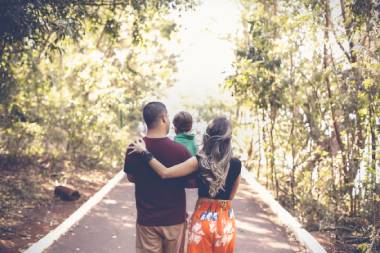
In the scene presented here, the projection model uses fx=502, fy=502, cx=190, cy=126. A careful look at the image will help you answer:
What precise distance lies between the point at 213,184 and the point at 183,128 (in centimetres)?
203

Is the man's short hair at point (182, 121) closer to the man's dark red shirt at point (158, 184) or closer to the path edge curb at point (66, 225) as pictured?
the man's dark red shirt at point (158, 184)

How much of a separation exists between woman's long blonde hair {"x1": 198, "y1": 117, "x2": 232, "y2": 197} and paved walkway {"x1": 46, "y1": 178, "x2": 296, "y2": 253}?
12.5 ft

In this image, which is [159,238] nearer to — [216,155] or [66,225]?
[216,155]

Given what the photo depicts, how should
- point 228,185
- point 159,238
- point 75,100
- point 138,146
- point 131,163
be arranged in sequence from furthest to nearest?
1. point 75,100
2. point 228,185
3. point 159,238
4. point 131,163
5. point 138,146

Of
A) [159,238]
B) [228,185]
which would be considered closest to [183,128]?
[228,185]

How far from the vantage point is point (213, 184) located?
13.5 feet

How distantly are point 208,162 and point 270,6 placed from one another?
10.3m

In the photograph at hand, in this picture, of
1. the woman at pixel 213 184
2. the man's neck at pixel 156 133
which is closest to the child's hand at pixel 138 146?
the woman at pixel 213 184

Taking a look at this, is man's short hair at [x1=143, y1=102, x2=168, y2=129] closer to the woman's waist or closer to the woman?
the woman

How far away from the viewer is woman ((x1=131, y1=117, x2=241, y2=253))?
160 inches

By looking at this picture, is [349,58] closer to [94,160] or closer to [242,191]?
[242,191]

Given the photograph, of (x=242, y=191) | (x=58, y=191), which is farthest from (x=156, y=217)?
(x=242, y=191)

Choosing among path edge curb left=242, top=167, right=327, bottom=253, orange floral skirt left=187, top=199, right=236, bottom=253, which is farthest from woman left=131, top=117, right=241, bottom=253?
path edge curb left=242, top=167, right=327, bottom=253

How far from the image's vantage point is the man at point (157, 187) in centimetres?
404
